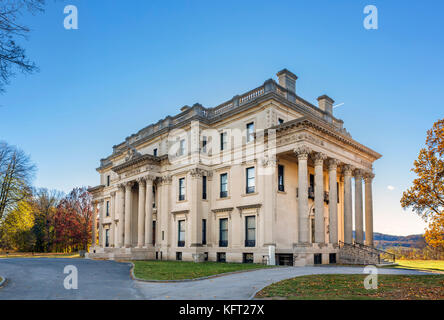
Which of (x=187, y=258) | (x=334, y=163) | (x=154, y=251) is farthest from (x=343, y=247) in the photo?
(x=154, y=251)

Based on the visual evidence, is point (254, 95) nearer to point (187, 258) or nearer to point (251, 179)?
point (251, 179)

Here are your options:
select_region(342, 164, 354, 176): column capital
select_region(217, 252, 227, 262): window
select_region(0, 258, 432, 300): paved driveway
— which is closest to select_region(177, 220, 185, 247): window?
select_region(217, 252, 227, 262): window

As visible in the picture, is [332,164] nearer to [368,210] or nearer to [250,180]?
[250,180]

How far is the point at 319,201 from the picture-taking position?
28844mm

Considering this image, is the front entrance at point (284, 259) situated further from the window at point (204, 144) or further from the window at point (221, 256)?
the window at point (204, 144)

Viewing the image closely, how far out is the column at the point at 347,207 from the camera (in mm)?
32906

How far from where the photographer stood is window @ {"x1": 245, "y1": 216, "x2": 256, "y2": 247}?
31.2m

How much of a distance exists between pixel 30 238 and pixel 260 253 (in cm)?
5484

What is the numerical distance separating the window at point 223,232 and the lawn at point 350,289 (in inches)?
680

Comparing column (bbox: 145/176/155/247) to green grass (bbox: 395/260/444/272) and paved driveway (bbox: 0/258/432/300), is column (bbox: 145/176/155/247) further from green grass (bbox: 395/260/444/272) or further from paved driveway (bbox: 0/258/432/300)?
green grass (bbox: 395/260/444/272)

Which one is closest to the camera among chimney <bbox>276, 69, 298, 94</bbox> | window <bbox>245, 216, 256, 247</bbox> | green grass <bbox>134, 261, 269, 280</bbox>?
green grass <bbox>134, 261, 269, 280</bbox>

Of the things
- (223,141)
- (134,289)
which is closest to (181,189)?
(223,141)

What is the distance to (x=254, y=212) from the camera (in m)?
31.2

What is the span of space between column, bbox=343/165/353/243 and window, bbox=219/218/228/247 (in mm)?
10842
